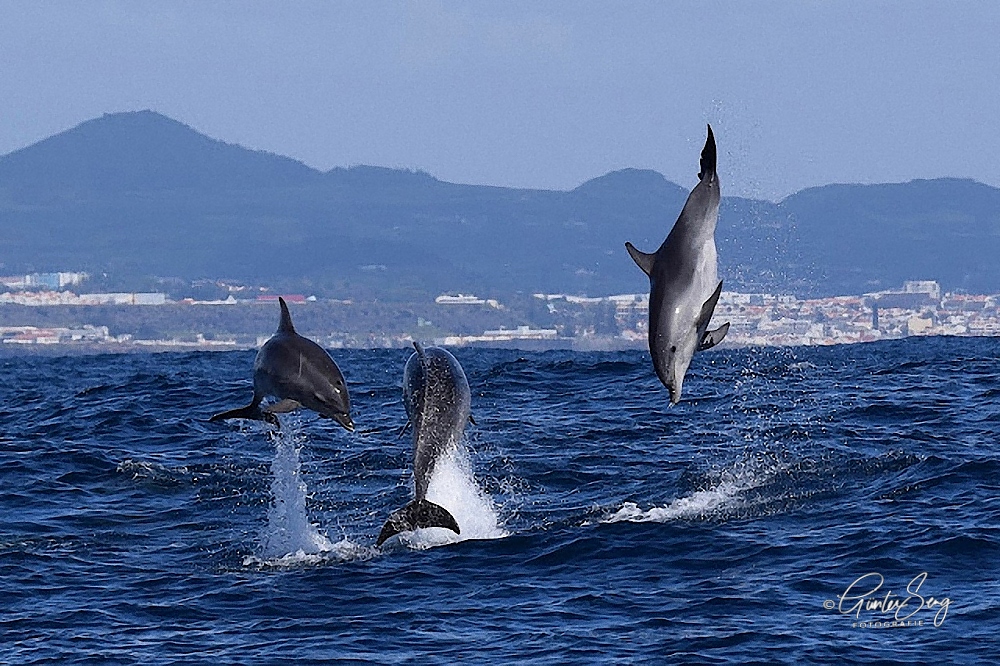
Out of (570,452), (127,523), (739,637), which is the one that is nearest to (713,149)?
(739,637)

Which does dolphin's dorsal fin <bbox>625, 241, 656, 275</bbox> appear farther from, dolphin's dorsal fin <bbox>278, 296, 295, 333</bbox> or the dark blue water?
dolphin's dorsal fin <bbox>278, 296, 295, 333</bbox>

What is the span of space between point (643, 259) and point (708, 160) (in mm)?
1120

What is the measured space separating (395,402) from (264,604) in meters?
19.1

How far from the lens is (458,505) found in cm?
1944

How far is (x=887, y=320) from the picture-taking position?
566ft

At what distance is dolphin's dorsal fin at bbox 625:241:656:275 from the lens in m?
13.5

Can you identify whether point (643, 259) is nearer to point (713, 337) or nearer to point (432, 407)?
point (713, 337)

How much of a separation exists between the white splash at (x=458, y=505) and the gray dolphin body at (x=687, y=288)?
15.8 feet

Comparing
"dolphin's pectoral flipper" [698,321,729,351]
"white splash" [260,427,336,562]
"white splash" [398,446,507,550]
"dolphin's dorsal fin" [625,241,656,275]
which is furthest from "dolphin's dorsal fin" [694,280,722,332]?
"white splash" [260,427,336,562]

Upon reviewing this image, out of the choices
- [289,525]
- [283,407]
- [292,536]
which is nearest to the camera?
[283,407]

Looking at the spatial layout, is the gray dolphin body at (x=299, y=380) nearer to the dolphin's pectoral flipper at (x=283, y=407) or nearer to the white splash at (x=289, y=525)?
the dolphin's pectoral flipper at (x=283, y=407)

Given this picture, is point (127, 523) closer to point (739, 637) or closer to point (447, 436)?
point (447, 436)

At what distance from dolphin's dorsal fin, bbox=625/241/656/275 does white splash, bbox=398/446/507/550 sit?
4.48 meters

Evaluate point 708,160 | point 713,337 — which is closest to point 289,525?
point 713,337
